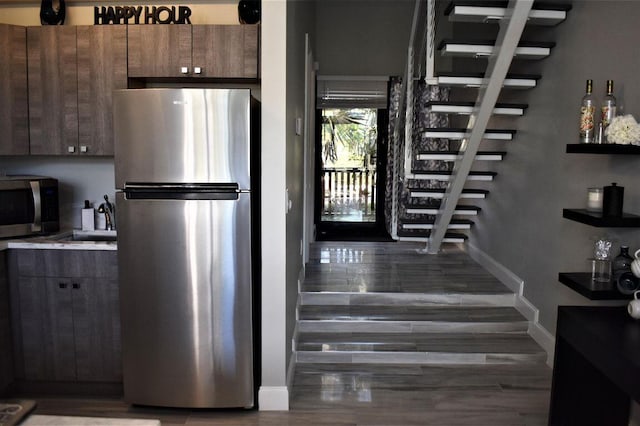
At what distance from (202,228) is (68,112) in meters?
1.35

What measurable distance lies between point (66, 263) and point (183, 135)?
1.13 m

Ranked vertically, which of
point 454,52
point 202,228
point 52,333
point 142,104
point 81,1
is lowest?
point 52,333

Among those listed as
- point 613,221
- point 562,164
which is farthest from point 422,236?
point 613,221

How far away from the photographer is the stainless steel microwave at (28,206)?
301 cm

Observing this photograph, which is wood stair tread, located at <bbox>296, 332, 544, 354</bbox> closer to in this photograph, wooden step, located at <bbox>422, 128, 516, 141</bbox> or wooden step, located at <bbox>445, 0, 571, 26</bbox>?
wooden step, located at <bbox>422, 128, 516, 141</bbox>

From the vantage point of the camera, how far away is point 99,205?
3553mm

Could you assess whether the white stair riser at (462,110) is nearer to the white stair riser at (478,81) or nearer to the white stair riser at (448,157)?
the white stair riser at (478,81)

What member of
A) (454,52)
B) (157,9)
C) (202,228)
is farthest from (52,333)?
(454,52)

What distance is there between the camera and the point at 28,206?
10.3 ft

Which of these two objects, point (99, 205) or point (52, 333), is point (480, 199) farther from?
point (52, 333)

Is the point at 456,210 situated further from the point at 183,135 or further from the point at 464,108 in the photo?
the point at 183,135

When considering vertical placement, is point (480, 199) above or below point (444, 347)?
above

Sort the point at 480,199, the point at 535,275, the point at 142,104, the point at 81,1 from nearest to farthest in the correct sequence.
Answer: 1. the point at 142,104
2. the point at 81,1
3. the point at 535,275
4. the point at 480,199

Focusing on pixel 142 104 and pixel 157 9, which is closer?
pixel 142 104
